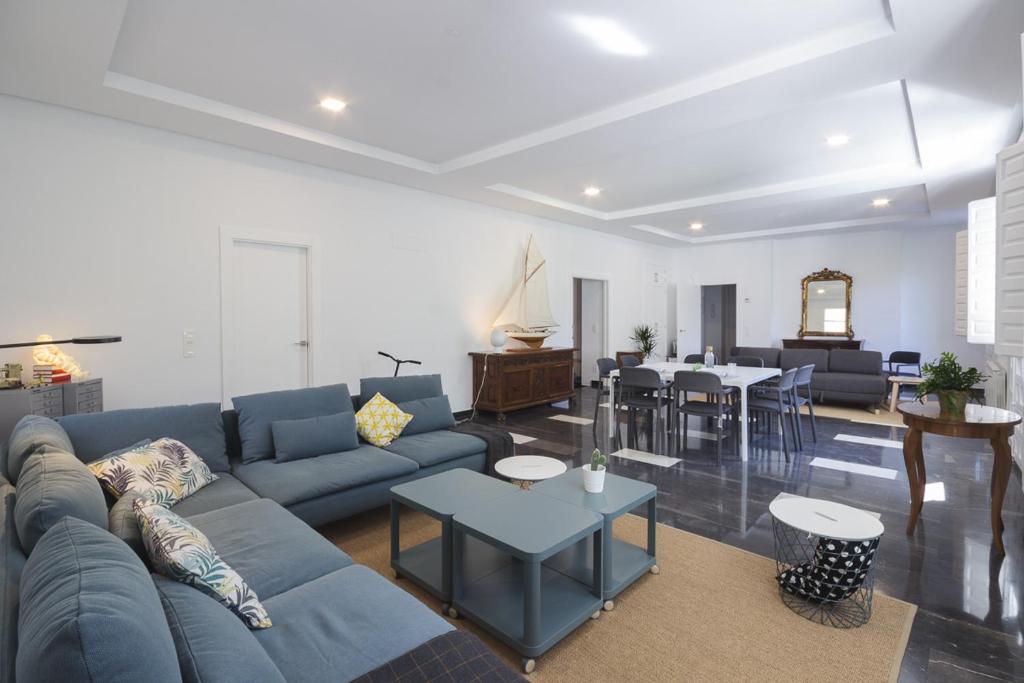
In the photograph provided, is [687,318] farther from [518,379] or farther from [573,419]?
[518,379]

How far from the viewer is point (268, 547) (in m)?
2.04

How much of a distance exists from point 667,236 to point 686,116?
5874mm

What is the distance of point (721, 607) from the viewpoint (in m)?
2.37

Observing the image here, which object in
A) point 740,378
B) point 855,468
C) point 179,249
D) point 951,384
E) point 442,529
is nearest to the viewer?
point 442,529

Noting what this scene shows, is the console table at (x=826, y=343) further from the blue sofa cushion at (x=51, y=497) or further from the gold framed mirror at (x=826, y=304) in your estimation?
the blue sofa cushion at (x=51, y=497)

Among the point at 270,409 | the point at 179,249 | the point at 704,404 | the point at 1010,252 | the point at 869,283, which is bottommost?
the point at 704,404

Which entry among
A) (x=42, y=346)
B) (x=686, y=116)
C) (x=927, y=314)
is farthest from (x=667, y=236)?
(x=42, y=346)

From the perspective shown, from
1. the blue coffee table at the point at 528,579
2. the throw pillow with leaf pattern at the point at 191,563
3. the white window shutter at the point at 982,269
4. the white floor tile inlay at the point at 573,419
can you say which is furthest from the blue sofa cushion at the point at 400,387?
the white window shutter at the point at 982,269

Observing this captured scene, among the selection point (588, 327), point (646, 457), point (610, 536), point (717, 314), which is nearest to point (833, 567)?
point (610, 536)

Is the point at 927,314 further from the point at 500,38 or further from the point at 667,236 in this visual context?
the point at 500,38

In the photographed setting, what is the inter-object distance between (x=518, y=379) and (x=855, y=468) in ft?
11.9

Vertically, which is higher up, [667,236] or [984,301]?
[667,236]

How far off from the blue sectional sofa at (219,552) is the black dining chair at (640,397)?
2543mm

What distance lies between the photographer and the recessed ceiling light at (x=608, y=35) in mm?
2738
